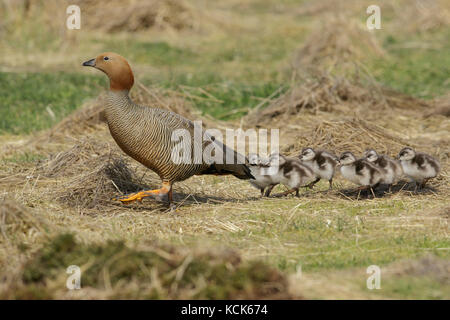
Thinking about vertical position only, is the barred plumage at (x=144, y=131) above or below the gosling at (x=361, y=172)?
above

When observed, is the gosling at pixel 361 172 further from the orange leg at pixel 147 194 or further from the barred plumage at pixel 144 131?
the orange leg at pixel 147 194

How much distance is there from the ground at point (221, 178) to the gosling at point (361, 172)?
19 cm

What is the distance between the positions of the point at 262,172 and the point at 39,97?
6.41 m

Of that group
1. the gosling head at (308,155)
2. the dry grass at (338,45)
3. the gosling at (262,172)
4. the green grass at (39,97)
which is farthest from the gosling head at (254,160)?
the dry grass at (338,45)

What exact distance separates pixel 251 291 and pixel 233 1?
21826mm

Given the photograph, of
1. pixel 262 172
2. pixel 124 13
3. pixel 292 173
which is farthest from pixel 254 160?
pixel 124 13

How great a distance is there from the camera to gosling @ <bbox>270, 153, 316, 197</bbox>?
783 cm

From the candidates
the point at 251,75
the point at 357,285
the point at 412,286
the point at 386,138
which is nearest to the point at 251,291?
the point at 357,285

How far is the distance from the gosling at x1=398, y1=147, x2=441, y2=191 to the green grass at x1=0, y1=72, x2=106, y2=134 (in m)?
5.01

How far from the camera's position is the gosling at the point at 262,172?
7.94 m

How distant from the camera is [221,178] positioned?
9.10 m

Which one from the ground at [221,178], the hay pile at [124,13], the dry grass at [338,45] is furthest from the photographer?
the hay pile at [124,13]

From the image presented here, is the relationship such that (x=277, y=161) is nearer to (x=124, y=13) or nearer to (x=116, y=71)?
(x=116, y=71)

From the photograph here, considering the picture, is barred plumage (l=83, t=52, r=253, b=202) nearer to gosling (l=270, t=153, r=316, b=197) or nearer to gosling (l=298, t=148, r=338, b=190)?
gosling (l=270, t=153, r=316, b=197)
